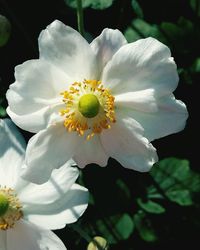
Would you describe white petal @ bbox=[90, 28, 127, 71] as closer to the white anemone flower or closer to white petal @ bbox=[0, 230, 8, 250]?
the white anemone flower

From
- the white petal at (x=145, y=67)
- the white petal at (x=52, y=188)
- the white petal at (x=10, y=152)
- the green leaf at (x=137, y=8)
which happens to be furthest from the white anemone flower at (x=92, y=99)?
the green leaf at (x=137, y=8)

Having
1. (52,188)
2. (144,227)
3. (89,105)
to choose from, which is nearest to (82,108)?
(89,105)

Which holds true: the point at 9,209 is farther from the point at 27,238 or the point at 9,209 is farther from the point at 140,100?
the point at 140,100

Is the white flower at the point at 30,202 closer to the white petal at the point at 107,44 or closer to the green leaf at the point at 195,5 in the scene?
the white petal at the point at 107,44

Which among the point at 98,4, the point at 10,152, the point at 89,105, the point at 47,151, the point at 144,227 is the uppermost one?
the point at 98,4

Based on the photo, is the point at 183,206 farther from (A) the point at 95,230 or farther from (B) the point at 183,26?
(B) the point at 183,26

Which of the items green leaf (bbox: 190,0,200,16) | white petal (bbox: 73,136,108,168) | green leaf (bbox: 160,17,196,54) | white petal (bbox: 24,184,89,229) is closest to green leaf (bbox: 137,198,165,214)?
white petal (bbox: 24,184,89,229)
